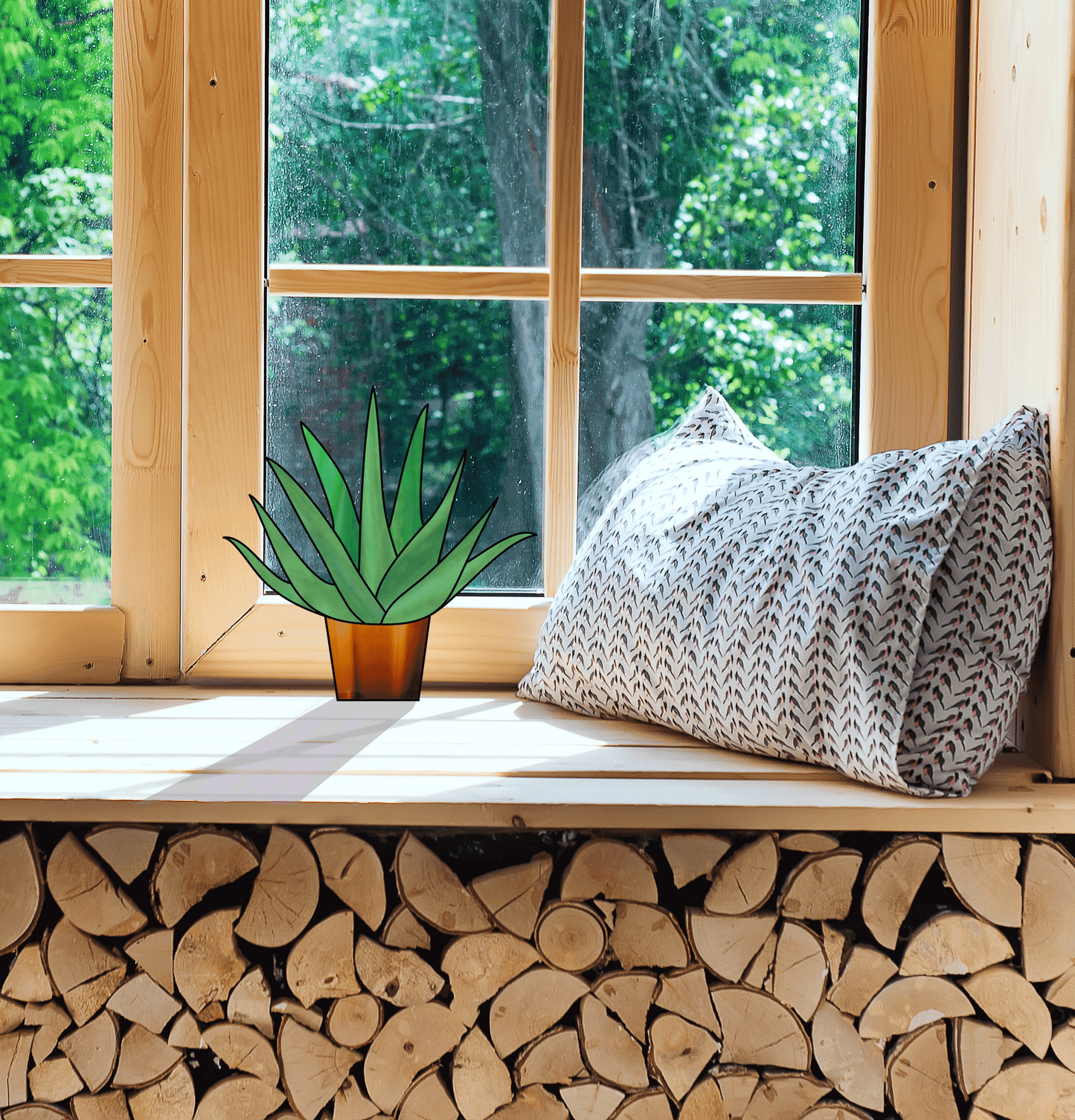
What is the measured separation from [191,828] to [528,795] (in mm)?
301

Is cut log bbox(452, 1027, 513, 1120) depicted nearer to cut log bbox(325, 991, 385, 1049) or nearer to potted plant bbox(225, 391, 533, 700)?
cut log bbox(325, 991, 385, 1049)

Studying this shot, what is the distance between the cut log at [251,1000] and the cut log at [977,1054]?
61 cm

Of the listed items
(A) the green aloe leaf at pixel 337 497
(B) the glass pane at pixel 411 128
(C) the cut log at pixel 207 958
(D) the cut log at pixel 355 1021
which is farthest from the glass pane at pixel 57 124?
(D) the cut log at pixel 355 1021

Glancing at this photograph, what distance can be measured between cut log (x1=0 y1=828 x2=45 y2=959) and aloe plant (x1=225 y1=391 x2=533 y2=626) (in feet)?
1.42

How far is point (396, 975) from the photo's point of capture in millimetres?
808

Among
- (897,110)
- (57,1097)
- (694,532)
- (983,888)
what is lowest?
(57,1097)

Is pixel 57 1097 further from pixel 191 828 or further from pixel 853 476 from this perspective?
pixel 853 476

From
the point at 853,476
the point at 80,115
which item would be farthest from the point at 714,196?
the point at 80,115

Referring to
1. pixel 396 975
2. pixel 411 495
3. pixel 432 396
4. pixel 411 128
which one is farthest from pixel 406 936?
pixel 411 128

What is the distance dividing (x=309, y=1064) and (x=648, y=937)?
320 millimetres

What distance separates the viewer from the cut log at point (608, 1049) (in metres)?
0.81

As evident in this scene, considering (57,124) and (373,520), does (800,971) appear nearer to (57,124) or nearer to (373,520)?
(373,520)

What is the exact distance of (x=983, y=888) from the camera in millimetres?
806

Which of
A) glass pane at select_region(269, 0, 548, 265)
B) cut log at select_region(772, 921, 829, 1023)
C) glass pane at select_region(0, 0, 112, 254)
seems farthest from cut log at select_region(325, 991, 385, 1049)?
glass pane at select_region(0, 0, 112, 254)
